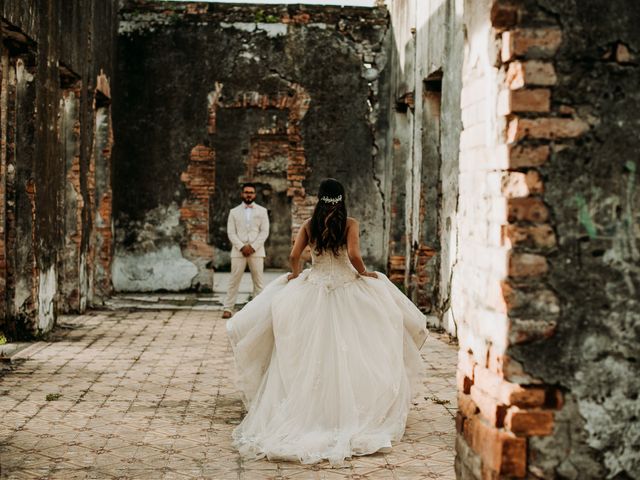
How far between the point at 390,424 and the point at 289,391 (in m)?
0.68

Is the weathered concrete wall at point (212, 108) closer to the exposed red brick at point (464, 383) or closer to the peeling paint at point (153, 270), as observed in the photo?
the peeling paint at point (153, 270)

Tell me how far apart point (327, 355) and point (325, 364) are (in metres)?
0.07

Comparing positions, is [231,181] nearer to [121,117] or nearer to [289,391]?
[121,117]

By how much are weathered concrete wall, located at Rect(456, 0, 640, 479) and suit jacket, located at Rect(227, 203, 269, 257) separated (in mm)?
8796

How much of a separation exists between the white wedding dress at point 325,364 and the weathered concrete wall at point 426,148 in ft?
13.5

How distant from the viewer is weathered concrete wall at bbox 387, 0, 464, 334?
1060 centimetres

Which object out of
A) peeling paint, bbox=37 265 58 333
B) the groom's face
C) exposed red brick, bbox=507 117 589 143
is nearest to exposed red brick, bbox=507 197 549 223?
exposed red brick, bbox=507 117 589 143

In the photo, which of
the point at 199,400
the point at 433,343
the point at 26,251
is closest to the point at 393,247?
the point at 433,343

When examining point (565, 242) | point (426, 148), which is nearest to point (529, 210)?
point (565, 242)

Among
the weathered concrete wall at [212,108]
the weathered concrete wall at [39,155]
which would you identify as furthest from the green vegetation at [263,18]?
the weathered concrete wall at [39,155]

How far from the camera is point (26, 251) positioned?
371 inches

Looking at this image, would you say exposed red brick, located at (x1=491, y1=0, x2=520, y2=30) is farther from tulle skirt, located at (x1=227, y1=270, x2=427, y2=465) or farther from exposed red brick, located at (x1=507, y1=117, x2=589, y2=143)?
tulle skirt, located at (x1=227, y1=270, x2=427, y2=465)

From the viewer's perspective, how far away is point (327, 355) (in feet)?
19.4

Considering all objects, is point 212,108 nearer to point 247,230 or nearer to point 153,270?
point 153,270
